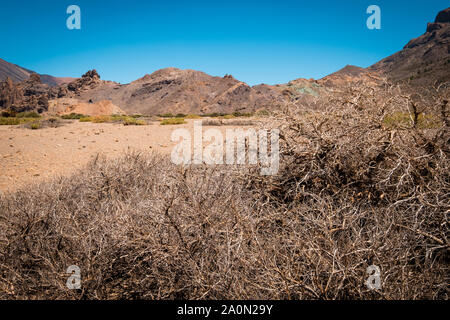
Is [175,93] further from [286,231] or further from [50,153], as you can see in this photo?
[286,231]

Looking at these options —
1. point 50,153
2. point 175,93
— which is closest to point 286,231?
point 50,153

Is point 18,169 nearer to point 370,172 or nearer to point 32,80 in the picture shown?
point 370,172

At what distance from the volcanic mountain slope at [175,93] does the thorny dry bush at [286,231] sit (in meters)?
46.0

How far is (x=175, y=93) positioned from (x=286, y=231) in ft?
219

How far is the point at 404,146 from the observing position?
6.70 feet

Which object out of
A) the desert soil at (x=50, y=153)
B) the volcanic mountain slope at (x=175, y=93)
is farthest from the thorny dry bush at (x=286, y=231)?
the volcanic mountain slope at (x=175, y=93)

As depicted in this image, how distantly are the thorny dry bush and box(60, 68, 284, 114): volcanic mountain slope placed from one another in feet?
A: 151

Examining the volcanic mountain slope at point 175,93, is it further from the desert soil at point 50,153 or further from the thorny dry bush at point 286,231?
the thorny dry bush at point 286,231

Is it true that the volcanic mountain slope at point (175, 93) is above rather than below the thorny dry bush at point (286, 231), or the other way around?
above

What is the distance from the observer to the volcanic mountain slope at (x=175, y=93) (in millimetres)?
55509

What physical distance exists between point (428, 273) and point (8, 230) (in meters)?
2.97

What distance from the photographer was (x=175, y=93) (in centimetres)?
6469

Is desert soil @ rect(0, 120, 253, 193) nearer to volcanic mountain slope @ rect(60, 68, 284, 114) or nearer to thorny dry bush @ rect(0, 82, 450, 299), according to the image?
thorny dry bush @ rect(0, 82, 450, 299)
